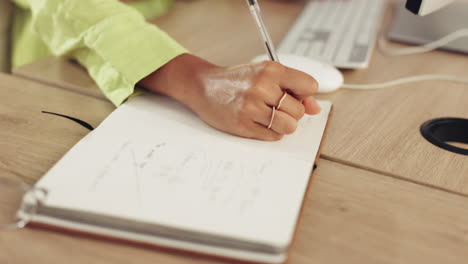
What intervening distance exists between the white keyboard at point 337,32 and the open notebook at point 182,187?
1.01ft

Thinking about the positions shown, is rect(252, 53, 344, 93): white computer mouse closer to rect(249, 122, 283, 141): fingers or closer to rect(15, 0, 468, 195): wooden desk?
rect(15, 0, 468, 195): wooden desk

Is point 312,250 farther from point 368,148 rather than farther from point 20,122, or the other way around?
point 20,122

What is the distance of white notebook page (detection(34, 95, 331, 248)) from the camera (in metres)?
0.40

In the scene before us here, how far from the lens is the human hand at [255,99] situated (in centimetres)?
55

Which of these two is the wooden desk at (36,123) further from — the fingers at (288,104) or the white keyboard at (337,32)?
the white keyboard at (337,32)

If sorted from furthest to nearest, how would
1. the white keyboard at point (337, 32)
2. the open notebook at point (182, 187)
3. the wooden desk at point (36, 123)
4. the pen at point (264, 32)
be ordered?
1. the white keyboard at point (337, 32)
2. the pen at point (264, 32)
3. the wooden desk at point (36, 123)
4. the open notebook at point (182, 187)

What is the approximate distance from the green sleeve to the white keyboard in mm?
273

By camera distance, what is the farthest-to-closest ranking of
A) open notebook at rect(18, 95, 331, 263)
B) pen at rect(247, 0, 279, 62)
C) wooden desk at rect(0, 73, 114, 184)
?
pen at rect(247, 0, 279, 62) → wooden desk at rect(0, 73, 114, 184) → open notebook at rect(18, 95, 331, 263)

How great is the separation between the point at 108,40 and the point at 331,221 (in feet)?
1.42

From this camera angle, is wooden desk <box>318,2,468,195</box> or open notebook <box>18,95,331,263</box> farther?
wooden desk <box>318,2,468,195</box>

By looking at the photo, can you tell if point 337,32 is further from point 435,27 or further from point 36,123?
point 36,123

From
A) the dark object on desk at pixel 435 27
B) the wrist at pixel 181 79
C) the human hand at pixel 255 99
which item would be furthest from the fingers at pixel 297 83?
the dark object on desk at pixel 435 27

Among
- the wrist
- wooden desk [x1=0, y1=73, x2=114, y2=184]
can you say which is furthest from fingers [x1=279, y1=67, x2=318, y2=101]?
wooden desk [x1=0, y1=73, x2=114, y2=184]

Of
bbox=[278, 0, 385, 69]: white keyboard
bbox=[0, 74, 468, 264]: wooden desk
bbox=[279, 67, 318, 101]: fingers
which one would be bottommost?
bbox=[278, 0, 385, 69]: white keyboard
